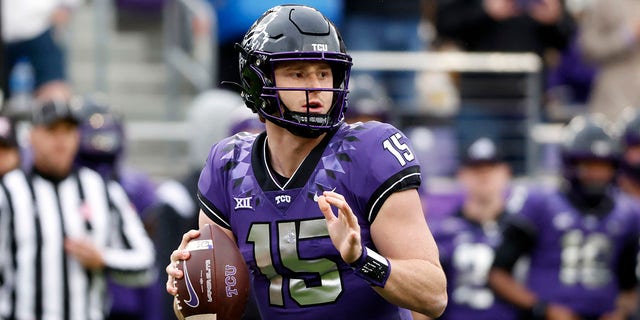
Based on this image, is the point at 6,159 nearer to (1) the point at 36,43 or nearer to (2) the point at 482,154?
(1) the point at 36,43

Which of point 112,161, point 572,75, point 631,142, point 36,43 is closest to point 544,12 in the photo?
point 572,75

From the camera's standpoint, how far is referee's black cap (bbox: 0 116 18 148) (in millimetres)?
7863

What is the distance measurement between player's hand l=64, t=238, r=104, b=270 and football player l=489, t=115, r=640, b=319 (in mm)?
2404

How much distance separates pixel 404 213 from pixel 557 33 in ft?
24.3

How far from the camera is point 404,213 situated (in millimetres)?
4281

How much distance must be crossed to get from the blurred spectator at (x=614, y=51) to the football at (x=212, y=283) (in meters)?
6.74

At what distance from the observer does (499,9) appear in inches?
435

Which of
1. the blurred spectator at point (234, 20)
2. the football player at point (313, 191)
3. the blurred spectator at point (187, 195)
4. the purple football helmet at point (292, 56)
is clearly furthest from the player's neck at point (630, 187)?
the purple football helmet at point (292, 56)

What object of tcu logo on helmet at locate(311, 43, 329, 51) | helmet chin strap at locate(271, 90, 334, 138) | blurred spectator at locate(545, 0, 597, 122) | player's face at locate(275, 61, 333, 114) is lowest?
blurred spectator at locate(545, 0, 597, 122)

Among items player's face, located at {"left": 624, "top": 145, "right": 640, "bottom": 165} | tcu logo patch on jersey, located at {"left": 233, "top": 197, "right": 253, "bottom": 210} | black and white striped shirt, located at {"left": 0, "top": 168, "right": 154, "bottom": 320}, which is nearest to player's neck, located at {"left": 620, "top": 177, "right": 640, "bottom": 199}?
player's face, located at {"left": 624, "top": 145, "right": 640, "bottom": 165}

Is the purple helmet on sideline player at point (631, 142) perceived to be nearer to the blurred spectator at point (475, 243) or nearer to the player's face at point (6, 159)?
the blurred spectator at point (475, 243)

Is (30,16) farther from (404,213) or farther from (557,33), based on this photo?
(404,213)

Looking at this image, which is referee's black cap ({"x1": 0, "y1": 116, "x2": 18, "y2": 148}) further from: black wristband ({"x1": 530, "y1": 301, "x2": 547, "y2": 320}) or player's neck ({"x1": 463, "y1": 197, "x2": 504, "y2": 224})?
black wristband ({"x1": 530, "y1": 301, "x2": 547, "y2": 320})

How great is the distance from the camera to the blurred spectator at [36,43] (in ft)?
30.9
